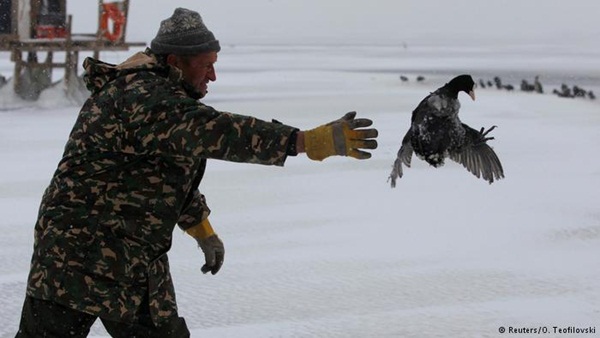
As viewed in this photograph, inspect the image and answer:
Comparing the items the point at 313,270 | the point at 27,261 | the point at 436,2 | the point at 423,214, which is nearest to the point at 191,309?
the point at 313,270

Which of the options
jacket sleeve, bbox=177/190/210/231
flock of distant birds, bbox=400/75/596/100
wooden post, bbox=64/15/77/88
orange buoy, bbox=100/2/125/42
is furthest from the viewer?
orange buoy, bbox=100/2/125/42

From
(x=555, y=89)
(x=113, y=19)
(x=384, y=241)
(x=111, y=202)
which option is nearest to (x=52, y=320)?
(x=111, y=202)

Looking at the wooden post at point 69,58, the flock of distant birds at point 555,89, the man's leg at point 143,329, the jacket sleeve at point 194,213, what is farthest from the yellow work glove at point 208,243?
the flock of distant birds at point 555,89

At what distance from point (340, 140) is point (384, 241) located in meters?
4.61

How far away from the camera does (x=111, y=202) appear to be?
10.0ft

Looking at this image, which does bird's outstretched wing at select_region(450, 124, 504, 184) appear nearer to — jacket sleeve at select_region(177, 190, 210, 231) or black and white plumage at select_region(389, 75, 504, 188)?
black and white plumage at select_region(389, 75, 504, 188)

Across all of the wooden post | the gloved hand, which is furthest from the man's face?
the wooden post

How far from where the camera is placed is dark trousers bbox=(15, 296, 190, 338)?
3102 mm

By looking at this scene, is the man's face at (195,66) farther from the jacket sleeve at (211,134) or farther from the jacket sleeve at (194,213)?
the jacket sleeve at (194,213)

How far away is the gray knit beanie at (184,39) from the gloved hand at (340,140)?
19.7 inches

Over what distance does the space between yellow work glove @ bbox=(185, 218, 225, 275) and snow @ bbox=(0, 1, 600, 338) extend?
136 cm

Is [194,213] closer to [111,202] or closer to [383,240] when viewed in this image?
A: [111,202]

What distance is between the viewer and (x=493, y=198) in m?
9.09

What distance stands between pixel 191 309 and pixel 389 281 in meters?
1.23
